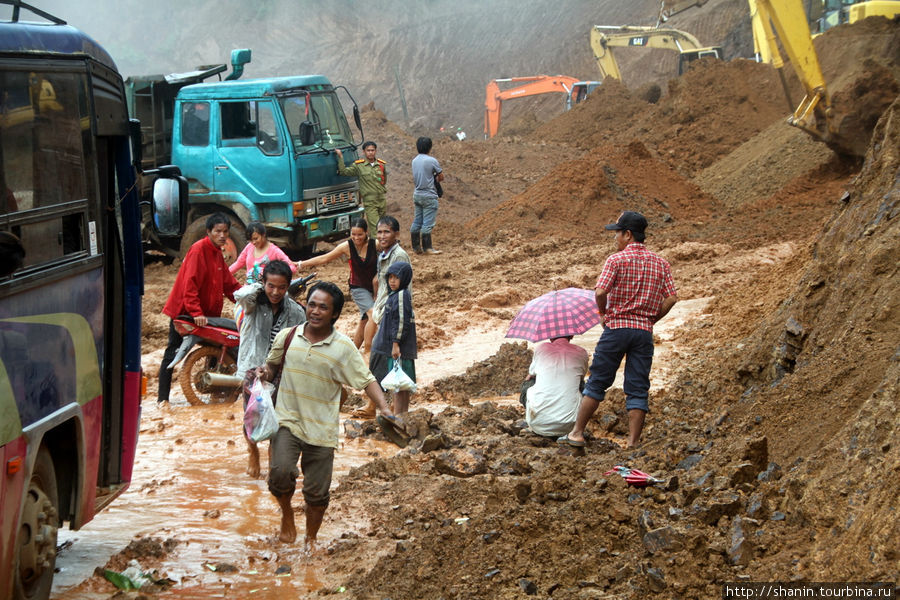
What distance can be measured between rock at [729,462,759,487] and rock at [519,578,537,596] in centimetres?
130

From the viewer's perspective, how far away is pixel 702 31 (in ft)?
145

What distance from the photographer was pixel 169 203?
224 inches

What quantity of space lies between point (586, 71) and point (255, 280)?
4280cm

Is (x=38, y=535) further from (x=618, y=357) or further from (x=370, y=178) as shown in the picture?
(x=370, y=178)

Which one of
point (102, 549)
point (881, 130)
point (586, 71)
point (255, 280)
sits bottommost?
point (102, 549)

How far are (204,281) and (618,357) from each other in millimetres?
3941

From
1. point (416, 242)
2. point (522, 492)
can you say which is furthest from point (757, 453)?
point (416, 242)

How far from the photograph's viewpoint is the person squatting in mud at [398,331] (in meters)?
7.61

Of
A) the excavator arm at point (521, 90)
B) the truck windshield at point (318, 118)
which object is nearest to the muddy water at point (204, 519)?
the truck windshield at point (318, 118)

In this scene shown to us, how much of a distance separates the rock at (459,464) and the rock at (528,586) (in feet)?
6.89

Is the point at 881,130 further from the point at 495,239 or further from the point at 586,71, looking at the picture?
the point at 586,71

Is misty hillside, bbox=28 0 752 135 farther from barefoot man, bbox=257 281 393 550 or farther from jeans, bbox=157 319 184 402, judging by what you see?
barefoot man, bbox=257 281 393 550

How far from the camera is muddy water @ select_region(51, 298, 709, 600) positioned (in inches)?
199

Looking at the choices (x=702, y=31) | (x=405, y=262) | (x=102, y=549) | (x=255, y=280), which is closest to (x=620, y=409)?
(x=405, y=262)
